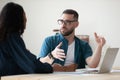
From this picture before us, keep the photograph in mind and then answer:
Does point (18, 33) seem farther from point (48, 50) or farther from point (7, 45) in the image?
point (48, 50)

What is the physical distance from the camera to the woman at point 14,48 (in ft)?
4.85

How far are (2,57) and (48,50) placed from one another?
989mm

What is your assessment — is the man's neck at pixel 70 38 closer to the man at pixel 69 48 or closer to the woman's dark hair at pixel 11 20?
the man at pixel 69 48

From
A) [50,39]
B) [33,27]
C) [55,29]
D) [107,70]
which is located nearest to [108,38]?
[55,29]

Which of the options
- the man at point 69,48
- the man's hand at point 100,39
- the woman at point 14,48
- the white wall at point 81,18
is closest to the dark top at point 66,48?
the man at point 69,48

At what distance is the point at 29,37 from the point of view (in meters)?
4.28

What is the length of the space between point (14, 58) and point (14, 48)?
0.06m

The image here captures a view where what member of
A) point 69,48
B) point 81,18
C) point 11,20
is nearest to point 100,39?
point 69,48

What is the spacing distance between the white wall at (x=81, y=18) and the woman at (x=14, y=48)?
7.97 ft

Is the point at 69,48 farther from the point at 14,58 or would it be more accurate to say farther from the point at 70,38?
the point at 14,58

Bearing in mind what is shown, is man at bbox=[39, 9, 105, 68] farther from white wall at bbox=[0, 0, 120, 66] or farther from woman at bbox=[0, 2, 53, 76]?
white wall at bbox=[0, 0, 120, 66]

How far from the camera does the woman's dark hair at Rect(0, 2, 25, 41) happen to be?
153cm

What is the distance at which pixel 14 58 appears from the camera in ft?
4.87

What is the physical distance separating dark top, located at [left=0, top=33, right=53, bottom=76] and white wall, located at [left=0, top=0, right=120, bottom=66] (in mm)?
2500
